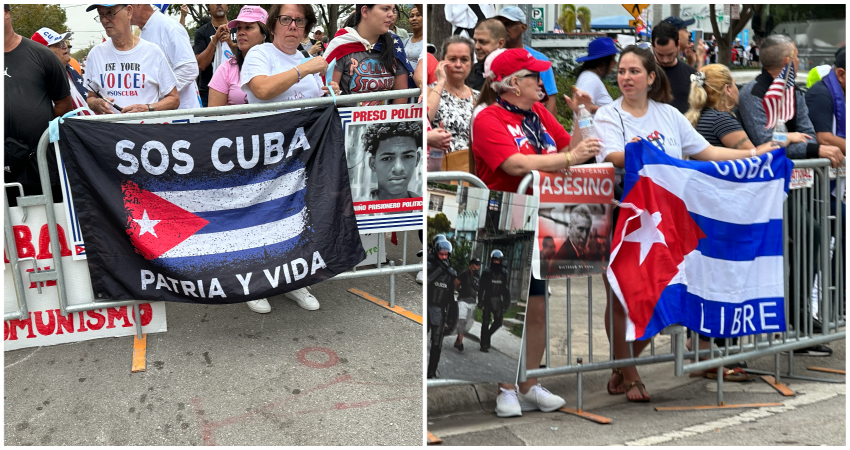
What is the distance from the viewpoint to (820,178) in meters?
4.98

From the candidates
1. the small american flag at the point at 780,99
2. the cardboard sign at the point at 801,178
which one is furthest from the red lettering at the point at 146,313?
the small american flag at the point at 780,99

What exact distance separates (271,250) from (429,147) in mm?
1209

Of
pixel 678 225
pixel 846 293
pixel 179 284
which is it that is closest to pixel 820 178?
pixel 846 293

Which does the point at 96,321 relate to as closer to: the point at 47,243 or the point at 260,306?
Result: the point at 47,243

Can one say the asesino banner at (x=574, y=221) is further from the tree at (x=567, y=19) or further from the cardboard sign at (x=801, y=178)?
the tree at (x=567, y=19)

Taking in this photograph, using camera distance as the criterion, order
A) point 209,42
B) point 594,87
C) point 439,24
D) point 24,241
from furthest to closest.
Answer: point 439,24 → point 209,42 → point 594,87 → point 24,241

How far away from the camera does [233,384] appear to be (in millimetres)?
4469

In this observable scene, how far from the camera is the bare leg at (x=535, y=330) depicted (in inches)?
165

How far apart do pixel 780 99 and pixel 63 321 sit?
16.1 feet

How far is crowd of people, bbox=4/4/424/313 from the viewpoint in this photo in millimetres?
5105

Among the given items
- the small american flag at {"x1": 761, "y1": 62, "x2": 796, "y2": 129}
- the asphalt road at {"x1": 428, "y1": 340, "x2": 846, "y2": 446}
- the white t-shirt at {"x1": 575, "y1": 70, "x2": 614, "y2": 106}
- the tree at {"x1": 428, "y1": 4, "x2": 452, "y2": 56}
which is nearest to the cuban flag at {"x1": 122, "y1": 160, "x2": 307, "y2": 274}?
the asphalt road at {"x1": 428, "y1": 340, "x2": 846, "y2": 446}

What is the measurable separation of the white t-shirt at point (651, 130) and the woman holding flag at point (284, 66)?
1.94 m

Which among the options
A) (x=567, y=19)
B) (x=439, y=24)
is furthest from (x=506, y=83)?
(x=567, y=19)

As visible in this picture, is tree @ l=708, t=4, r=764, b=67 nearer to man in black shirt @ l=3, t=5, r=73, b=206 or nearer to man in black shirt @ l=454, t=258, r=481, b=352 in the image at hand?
man in black shirt @ l=3, t=5, r=73, b=206
